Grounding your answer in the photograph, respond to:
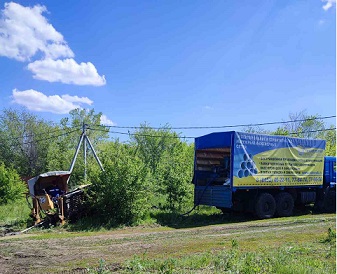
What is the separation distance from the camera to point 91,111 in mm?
56844

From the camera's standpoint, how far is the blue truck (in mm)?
16328

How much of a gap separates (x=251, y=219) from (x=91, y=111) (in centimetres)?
4278

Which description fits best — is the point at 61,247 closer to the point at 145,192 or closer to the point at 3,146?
the point at 145,192

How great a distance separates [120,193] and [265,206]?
670cm

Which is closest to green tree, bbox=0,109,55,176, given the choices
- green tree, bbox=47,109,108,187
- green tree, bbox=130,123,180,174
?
green tree, bbox=47,109,108,187

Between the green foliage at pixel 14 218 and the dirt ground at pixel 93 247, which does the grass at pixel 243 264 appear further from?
the green foliage at pixel 14 218

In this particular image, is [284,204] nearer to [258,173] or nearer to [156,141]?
[258,173]

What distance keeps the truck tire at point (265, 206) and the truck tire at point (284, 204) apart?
19.4 inches

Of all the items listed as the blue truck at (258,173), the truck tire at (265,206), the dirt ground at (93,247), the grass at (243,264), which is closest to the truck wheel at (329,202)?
the blue truck at (258,173)

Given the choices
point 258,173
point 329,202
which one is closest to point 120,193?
point 258,173

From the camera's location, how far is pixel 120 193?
1559cm

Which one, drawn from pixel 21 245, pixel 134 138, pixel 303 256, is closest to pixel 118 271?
pixel 303 256

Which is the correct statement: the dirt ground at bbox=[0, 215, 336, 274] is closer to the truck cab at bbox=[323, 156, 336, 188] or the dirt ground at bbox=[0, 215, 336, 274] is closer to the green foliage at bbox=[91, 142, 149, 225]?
the green foliage at bbox=[91, 142, 149, 225]

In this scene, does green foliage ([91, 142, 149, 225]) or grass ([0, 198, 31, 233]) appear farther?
green foliage ([91, 142, 149, 225])
